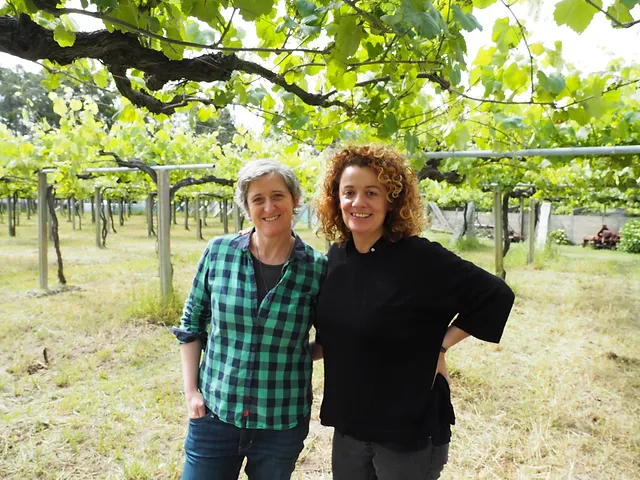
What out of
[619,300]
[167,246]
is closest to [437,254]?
[167,246]

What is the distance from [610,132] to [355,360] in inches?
155

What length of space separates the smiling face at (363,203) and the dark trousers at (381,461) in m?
0.68

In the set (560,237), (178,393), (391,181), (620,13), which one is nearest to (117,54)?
(391,181)

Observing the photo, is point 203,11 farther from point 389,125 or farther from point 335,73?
point 389,125

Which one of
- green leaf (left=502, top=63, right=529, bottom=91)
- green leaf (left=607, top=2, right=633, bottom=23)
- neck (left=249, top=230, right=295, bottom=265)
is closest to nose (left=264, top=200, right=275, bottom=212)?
neck (left=249, top=230, right=295, bottom=265)

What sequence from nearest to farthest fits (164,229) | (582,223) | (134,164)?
1. (164,229)
2. (134,164)
3. (582,223)

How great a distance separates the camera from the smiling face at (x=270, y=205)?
1.51m

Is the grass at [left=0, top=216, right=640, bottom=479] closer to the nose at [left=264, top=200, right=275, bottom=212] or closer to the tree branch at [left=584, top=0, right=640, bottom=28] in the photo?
the nose at [left=264, top=200, right=275, bottom=212]

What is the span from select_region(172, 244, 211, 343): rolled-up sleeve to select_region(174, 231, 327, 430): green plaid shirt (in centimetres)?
5

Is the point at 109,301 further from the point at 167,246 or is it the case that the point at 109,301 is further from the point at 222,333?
the point at 222,333

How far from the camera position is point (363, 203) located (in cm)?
145

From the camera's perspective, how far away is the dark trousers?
1.38 m

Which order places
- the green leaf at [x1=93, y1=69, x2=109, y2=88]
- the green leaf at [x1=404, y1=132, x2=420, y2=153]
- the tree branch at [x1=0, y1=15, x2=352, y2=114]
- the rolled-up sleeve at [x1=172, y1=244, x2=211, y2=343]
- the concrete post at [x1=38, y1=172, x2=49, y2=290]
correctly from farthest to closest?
1. the concrete post at [x1=38, y1=172, x2=49, y2=290]
2. the green leaf at [x1=93, y1=69, x2=109, y2=88]
3. the green leaf at [x1=404, y1=132, x2=420, y2=153]
4. the rolled-up sleeve at [x1=172, y1=244, x2=211, y2=343]
5. the tree branch at [x1=0, y1=15, x2=352, y2=114]

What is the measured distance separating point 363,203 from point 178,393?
2.99 m
